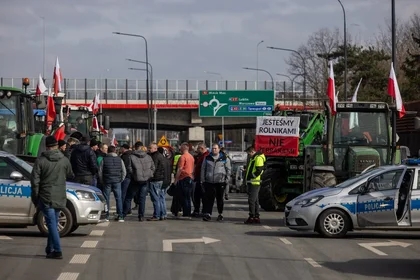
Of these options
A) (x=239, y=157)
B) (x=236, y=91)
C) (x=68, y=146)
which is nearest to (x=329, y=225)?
(x=68, y=146)

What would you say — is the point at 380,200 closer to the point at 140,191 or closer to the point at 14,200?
the point at 140,191

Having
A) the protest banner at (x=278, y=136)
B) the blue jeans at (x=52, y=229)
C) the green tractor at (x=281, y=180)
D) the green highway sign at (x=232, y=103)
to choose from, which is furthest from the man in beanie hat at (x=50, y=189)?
the green highway sign at (x=232, y=103)

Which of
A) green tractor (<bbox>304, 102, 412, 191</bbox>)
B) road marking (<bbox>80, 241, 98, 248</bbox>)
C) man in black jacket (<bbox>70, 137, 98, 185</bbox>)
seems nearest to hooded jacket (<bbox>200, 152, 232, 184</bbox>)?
green tractor (<bbox>304, 102, 412, 191</bbox>)

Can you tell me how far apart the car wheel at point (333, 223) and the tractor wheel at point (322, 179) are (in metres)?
4.72

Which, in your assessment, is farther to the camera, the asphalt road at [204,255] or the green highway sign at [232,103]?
the green highway sign at [232,103]

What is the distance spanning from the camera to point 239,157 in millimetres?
48500

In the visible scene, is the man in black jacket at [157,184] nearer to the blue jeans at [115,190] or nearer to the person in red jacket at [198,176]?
the blue jeans at [115,190]

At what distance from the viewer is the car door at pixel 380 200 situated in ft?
54.9

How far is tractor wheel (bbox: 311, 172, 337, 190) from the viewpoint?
21.9 metres

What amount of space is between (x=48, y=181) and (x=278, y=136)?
43.2ft

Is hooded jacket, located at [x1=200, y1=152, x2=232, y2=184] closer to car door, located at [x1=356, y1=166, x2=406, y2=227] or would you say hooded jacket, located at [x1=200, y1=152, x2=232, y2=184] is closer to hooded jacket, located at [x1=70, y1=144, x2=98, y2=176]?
hooded jacket, located at [x1=70, y1=144, x2=98, y2=176]

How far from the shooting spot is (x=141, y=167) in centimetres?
2102

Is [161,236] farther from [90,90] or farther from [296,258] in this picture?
[90,90]

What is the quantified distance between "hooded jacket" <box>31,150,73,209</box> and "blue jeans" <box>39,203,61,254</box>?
78 millimetres
